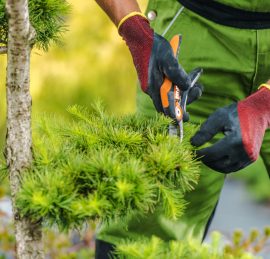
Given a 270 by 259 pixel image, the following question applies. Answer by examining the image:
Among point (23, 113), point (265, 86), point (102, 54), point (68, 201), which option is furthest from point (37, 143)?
point (102, 54)

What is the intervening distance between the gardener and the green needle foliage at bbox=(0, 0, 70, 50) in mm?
277

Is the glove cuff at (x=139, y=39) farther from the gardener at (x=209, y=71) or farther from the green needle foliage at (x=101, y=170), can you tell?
the green needle foliage at (x=101, y=170)

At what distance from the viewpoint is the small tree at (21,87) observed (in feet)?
4.41

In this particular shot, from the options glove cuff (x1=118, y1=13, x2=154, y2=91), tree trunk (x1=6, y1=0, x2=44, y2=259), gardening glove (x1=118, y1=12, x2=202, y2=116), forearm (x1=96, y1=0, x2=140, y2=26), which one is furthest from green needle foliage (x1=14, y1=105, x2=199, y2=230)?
forearm (x1=96, y1=0, x2=140, y2=26)

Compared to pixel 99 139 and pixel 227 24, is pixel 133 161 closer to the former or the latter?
pixel 99 139

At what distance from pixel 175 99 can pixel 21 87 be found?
1.35ft

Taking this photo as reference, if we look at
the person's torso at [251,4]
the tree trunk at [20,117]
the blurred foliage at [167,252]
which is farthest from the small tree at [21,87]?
the person's torso at [251,4]

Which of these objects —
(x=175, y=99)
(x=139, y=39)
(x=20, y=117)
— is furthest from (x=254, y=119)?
(x=20, y=117)

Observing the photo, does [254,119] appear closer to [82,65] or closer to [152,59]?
[152,59]

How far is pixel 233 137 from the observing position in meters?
1.67

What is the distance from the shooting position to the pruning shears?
5.27 feet

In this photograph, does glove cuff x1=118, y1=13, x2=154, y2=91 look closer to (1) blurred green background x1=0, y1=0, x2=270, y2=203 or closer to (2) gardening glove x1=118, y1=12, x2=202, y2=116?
(2) gardening glove x1=118, y1=12, x2=202, y2=116

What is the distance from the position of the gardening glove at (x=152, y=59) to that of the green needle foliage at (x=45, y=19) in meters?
0.26

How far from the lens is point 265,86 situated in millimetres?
1861
